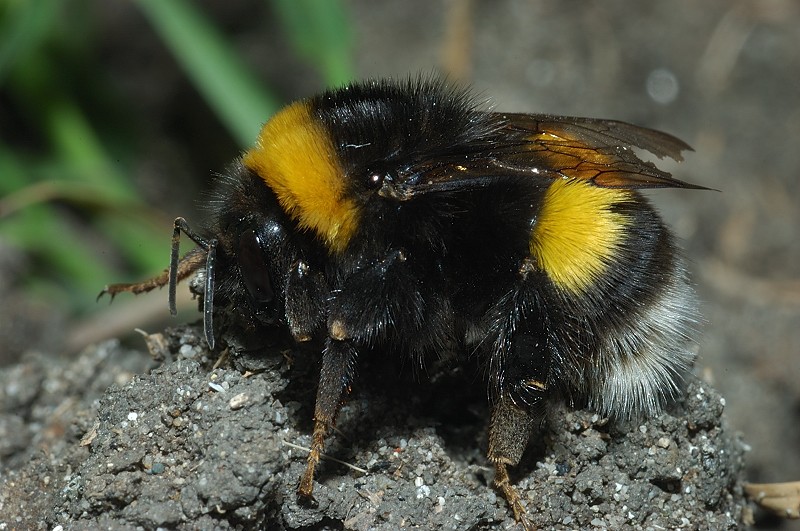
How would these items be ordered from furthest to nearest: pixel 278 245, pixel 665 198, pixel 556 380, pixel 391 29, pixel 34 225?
1. pixel 391 29
2. pixel 665 198
3. pixel 34 225
4. pixel 556 380
5. pixel 278 245

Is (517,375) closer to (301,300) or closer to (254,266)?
(301,300)

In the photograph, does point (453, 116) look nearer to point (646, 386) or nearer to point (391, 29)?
point (646, 386)

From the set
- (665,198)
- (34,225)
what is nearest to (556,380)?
(665,198)

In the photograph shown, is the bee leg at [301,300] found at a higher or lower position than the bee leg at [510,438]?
higher

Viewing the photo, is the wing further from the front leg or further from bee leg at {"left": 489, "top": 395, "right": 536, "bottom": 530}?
bee leg at {"left": 489, "top": 395, "right": 536, "bottom": 530}

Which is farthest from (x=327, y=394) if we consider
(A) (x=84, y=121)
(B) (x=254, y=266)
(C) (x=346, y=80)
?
(A) (x=84, y=121)

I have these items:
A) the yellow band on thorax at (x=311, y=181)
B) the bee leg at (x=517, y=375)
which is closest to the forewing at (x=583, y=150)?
the bee leg at (x=517, y=375)

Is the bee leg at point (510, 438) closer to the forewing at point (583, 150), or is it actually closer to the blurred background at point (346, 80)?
the forewing at point (583, 150)

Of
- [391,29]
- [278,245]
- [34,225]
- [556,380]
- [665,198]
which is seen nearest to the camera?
[278,245]
